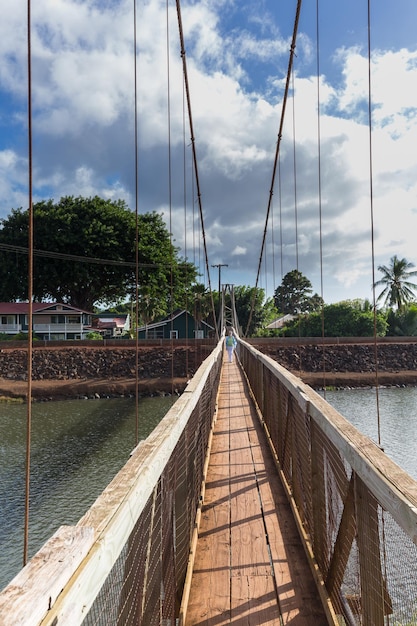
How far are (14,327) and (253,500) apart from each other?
3026 cm

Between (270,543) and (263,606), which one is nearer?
(263,606)

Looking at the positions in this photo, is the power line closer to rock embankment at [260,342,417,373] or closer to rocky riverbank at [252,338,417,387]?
rocky riverbank at [252,338,417,387]

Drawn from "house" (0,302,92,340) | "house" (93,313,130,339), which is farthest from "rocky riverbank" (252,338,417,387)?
"house" (93,313,130,339)

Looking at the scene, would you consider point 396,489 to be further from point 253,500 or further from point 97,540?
point 253,500

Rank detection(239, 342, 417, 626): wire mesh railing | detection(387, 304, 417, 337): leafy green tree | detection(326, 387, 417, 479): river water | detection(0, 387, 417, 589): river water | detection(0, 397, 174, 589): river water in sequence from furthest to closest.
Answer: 1. detection(387, 304, 417, 337): leafy green tree
2. detection(326, 387, 417, 479): river water
3. detection(0, 387, 417, 589): river water
4. detection(0, 397, 174, 589): river water
5. detection(239, 342, 417, 626): wire mesh railing

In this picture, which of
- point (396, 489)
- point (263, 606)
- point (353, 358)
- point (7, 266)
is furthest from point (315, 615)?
point (7, 266)

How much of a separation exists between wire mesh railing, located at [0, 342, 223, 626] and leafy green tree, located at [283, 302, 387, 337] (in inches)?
1058

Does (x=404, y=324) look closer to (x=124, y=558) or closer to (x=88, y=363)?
(x=88, y=363)

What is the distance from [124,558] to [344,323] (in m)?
28.7

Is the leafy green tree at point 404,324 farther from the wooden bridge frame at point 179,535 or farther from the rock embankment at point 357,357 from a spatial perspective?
the wooden bridge frame at point 179,535

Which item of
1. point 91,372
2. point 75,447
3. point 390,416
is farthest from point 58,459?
point 91,372

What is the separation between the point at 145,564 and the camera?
3.81ft

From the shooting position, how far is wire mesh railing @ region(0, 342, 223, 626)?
21.9 inches

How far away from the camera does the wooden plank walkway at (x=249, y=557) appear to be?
1.60m
